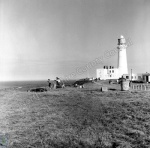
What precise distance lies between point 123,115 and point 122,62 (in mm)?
57431

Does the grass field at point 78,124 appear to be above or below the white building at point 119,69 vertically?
below

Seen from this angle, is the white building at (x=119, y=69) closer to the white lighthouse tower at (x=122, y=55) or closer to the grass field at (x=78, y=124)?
the white lighthouse tower at (x=122, y=55)

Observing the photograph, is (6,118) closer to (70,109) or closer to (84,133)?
(70,109)

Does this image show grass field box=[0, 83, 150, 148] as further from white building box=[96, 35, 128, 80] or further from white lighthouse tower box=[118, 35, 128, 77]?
white building box=[96, 35, 128, 80]

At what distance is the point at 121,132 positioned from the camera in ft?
41.8

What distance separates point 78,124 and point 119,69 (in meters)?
60.5

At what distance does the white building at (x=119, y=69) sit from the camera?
70812 millimetres

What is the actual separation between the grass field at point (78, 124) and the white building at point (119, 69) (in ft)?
175

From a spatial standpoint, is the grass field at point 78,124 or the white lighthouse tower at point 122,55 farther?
the white lighthouse tower at point 122,55

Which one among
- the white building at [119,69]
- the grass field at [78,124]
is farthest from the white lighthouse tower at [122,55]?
the grass field at [78,124]

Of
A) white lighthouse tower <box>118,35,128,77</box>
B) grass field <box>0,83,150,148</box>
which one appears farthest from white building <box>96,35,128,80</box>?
grass field <box>0,83,150,148</box>

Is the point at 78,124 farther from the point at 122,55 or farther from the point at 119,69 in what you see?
the point at 119,69

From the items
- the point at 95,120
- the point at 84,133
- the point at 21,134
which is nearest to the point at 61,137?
the point at 84,133

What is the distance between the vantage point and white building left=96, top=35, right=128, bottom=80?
7081cm
